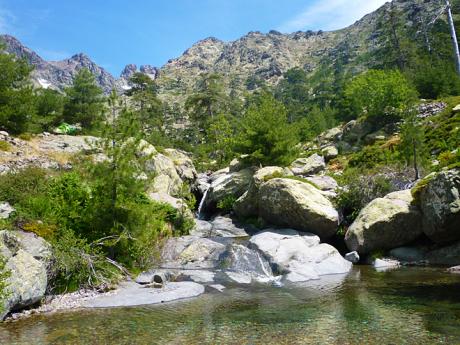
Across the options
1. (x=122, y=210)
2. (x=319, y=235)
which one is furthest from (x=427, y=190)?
(x=122, y=210)

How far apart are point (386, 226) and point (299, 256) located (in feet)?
16.9

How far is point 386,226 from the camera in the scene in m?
22.8

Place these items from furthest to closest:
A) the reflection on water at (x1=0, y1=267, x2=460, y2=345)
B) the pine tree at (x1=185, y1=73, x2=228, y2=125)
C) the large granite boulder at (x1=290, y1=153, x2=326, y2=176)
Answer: the pine tree at (x1=185, y1=73, x2=228, y2=125) → the large granite boulder at (x1=290, y1=153, x2=326, y2=176) → the reflection on water at (x1=0, y1=267, x2=460, y2=345)

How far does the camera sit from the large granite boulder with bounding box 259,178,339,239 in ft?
84.2

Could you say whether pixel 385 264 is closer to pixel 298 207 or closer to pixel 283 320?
pixel 298 207

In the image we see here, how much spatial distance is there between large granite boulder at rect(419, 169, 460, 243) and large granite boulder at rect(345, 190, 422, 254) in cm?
96

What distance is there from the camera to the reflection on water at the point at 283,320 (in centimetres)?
1102

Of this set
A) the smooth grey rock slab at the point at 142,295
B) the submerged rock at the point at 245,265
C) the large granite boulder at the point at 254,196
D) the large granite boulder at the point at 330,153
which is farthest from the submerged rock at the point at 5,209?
the large granite boulder at the point at 330,153

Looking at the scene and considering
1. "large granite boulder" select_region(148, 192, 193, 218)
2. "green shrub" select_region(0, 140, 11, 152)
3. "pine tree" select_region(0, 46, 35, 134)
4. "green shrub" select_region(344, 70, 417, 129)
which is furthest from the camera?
"green shrub" select_region(344, 70, 417, 129)

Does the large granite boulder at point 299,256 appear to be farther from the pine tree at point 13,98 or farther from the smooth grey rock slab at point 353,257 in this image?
the pine tree at point 13,98

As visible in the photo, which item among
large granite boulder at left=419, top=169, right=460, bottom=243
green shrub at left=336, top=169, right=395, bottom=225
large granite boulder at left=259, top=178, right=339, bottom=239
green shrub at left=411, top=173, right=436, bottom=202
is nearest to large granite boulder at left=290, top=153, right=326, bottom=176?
green shrub at left=336, top=169, right=395, bottom=225

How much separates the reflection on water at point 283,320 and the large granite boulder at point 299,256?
3001 mm

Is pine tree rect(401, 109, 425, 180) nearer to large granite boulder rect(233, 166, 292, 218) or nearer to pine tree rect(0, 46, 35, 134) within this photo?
large granite boulder rect(233, 166, 292, 218)

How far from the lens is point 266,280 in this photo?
20000mm
